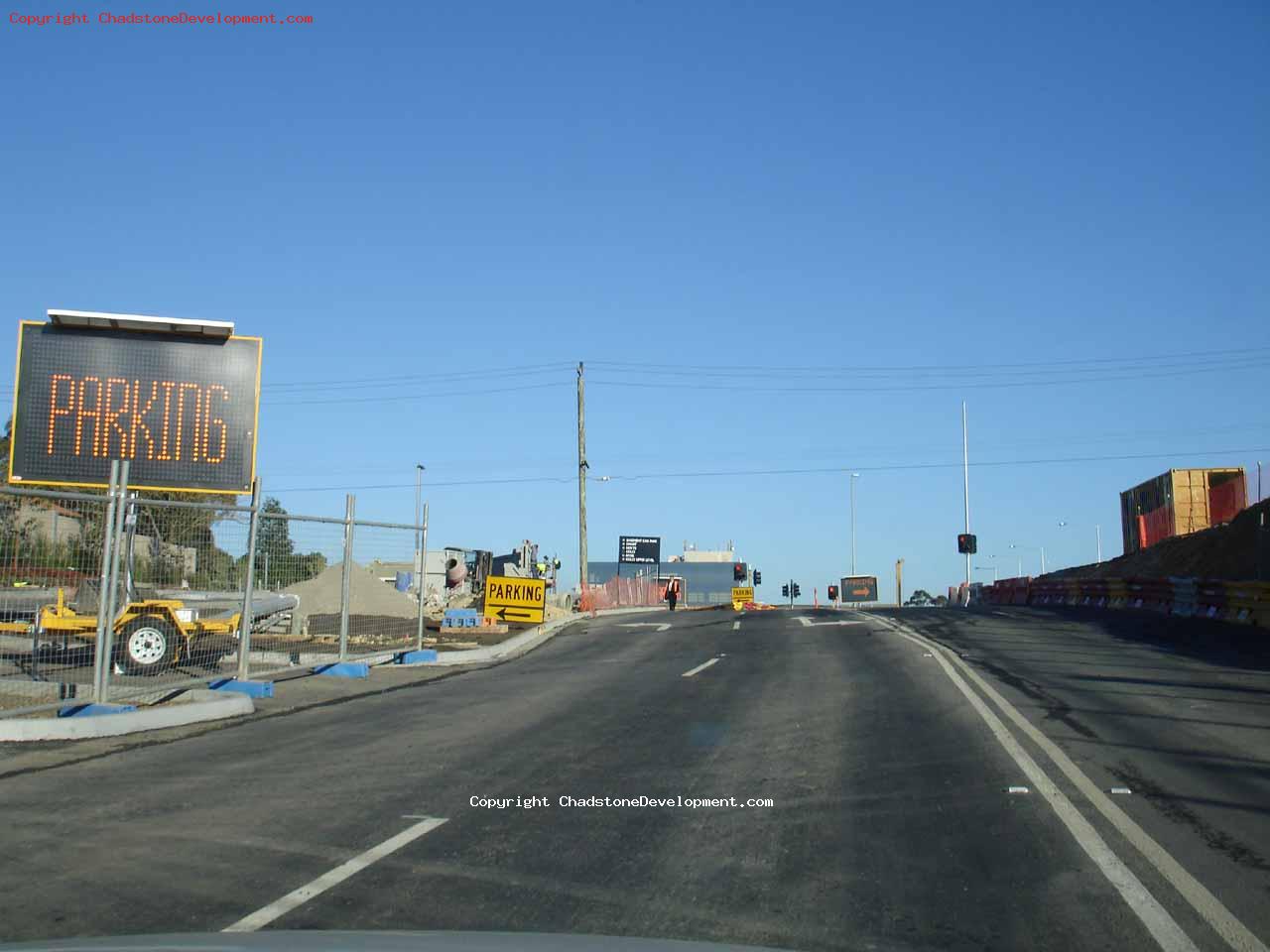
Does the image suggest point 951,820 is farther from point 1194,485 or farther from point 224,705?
point 1194,485

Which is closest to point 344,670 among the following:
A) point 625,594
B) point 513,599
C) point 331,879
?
point 331,879

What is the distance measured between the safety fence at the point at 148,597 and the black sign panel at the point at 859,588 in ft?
243

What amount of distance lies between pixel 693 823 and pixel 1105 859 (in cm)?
251

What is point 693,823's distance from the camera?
7.23 meters

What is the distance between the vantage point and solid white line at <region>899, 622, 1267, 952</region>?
196 inches

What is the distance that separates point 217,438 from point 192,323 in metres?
1.68

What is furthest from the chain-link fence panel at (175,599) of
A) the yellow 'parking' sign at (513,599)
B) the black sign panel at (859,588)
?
the black sign panel at (859,588)

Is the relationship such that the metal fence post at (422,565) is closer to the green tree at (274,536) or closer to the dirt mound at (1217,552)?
the green tree at (274,536)

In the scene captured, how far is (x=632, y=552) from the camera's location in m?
96.5

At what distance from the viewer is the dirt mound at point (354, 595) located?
1605cm

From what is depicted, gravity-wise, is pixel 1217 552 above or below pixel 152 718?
above

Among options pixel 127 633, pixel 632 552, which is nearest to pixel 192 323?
pixel 127 633

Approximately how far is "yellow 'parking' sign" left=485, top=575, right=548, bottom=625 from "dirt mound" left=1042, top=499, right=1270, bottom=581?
19.5 meters

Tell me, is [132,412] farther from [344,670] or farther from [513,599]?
[513,599]
